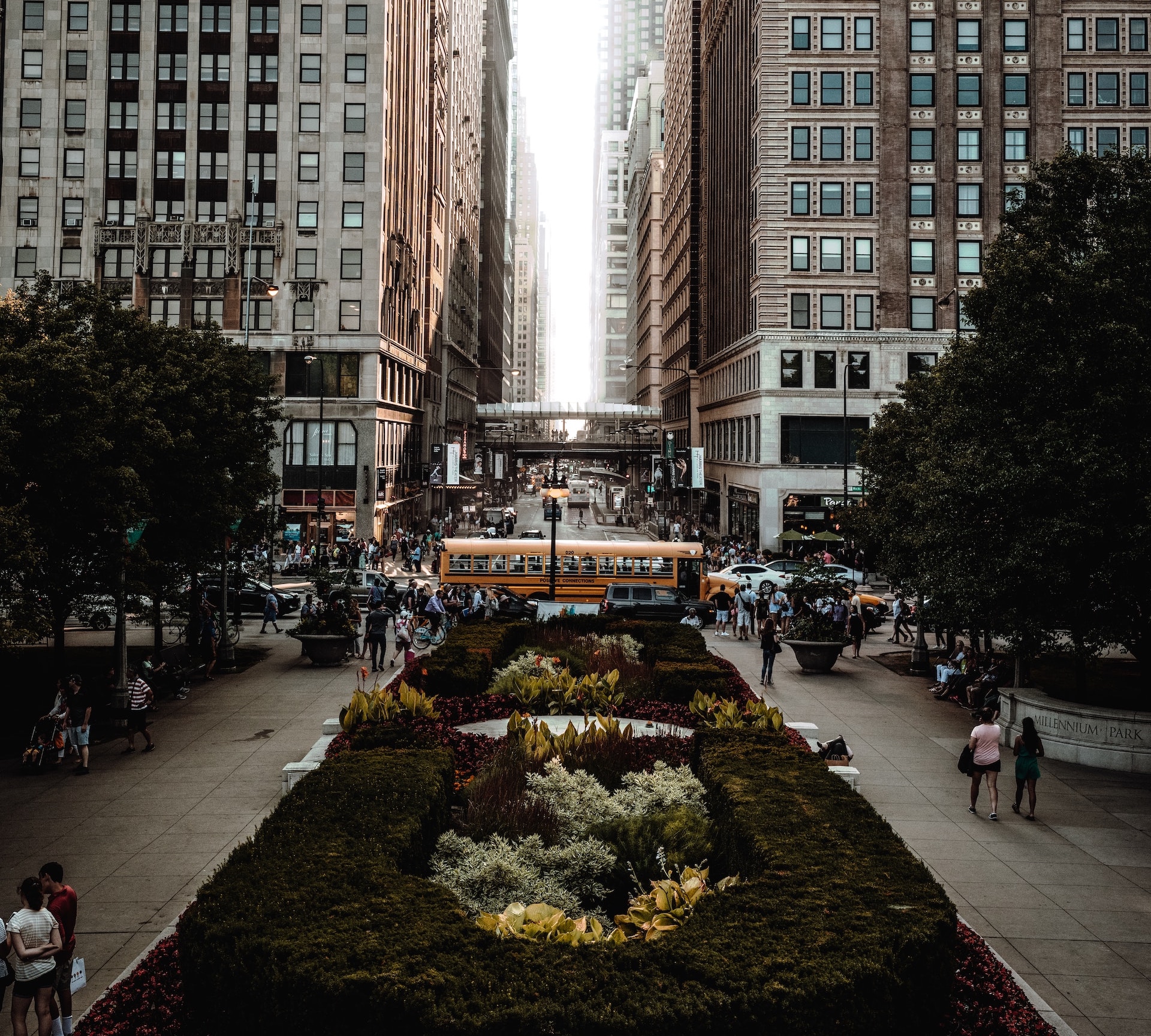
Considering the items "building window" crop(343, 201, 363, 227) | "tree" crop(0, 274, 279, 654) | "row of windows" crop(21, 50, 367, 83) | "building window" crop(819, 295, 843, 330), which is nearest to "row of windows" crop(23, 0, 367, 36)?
"row of windows" crop(21, 50, 367, 83)

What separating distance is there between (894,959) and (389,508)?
207ft

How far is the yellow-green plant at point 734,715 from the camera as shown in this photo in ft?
50.7

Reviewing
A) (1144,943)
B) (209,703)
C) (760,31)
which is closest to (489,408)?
(760,31)

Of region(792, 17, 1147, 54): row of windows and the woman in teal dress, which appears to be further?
region(792, 17, 1147, 54): row of windows

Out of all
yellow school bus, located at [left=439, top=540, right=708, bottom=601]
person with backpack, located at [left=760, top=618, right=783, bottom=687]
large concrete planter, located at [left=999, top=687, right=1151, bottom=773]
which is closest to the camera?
large concrete planter, located at [left=999, top=687, right=1151, bottom=773]

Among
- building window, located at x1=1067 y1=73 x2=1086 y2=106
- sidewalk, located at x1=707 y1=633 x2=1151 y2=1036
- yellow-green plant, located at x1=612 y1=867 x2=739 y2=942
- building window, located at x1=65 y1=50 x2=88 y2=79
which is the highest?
building window, located at x1=65 y1=50 x2=88 y2=79

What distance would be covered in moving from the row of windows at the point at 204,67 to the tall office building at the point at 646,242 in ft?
212

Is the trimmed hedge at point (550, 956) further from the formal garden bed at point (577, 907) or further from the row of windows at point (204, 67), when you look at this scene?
the row of windows at point (204, 67)

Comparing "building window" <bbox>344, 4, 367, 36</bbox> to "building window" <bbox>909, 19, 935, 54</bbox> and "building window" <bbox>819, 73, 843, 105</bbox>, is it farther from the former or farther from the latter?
"building window" <bbox>909, 19, 935, 54</bbox>

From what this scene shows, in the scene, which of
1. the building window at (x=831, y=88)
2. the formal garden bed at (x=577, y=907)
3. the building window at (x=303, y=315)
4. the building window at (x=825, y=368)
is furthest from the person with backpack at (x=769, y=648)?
the building window at (x=831, y=88)

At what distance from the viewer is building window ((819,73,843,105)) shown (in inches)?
2404

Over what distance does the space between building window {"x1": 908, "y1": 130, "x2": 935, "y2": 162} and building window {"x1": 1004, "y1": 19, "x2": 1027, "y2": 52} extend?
6702 mm

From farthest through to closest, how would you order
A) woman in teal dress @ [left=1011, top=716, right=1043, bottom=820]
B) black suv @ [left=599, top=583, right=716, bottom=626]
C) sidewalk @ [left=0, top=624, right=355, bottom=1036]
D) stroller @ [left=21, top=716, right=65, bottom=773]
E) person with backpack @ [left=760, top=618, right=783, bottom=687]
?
black suv @ [left=599, top=583, right=716, bottom=626]
person with backpack @ [left=760, top=618, right=783, bottom=687]
stroller @ [left=21, top=716, right=65, bottom=773]
woman in teal dress @ [left=1011, top=716, right=1043, bottom=820]
sidewalk @ [left=0, top=624, right=355, bottom=1036]

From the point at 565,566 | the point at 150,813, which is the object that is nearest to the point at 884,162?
the point at 565,566
